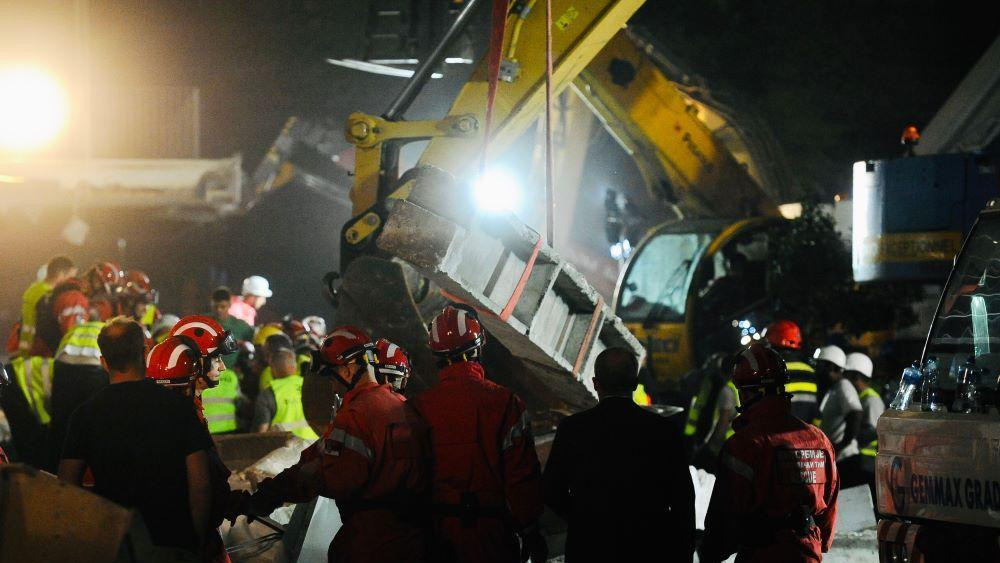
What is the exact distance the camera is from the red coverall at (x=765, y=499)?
16.1 ft

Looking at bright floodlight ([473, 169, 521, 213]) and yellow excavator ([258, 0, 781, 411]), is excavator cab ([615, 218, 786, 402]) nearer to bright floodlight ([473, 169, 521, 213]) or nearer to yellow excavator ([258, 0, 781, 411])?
yellow excavator ([258, 0, 781, 411])

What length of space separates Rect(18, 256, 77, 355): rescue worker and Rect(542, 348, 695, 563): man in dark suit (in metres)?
6.44

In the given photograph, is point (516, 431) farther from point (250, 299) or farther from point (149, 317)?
point (250, 299)

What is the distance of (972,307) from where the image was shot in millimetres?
5355

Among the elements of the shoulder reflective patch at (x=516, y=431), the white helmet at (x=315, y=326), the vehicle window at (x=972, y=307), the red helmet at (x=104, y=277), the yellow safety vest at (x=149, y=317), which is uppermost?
the vehicle window at (x=972, y=307)

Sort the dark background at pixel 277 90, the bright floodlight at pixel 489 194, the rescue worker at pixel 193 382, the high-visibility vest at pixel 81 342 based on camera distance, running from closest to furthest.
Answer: the rescue worker at pixel 193 382, the bright floodlight at pixel 489 194, the high-visibility vest at pixel 81 342, the dark background at pixel 277 90

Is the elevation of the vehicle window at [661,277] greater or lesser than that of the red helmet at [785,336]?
lesser

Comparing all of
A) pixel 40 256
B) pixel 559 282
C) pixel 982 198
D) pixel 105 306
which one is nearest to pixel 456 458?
pixel 559 282

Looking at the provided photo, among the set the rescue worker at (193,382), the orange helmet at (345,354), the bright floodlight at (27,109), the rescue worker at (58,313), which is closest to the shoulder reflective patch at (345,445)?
the orange helmet at (345,354)

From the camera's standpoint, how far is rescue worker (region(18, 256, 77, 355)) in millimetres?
9883

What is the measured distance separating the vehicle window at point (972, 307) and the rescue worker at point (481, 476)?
201cm

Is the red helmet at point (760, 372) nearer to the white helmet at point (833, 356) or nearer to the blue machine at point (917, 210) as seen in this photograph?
the white helmet at point (833, 356)

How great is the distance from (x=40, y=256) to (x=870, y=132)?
19224mm

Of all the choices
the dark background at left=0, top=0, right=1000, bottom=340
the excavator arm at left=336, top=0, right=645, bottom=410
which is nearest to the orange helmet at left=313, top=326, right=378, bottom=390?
the excavator arm at left=336, top=0, right=645, bottom=410
